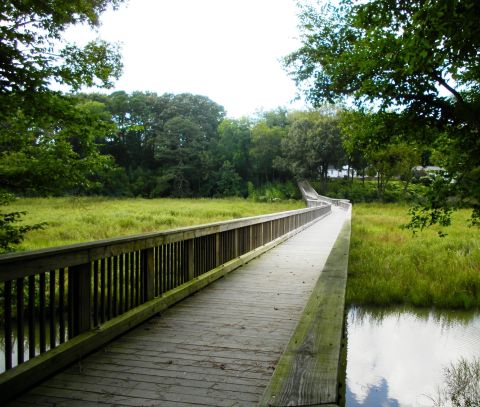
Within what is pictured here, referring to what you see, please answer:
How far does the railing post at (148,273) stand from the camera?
16.0 ft

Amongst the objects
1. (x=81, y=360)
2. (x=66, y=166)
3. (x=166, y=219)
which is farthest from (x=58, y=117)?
(x=166, y=219)

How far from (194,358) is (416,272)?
30.5 ft

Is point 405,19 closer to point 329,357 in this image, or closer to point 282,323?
point 282,323

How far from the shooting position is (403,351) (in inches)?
273

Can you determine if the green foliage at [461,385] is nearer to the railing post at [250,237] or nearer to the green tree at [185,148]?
the railing post at [250,237]

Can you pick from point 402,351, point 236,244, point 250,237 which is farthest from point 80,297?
point 250,237

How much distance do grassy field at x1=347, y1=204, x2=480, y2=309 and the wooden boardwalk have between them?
3.96 metres

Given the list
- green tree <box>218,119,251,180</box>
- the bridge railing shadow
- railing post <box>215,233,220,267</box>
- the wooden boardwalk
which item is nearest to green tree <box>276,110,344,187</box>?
green tree <box>218,119,251,180</box>

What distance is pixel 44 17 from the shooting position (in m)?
6.65

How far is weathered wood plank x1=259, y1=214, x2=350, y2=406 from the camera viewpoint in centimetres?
176

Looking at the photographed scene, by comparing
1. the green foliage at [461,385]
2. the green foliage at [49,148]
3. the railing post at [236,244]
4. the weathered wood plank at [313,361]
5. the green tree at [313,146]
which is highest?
the green tree at [313,146]

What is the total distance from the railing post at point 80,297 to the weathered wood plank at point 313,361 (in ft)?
6.56

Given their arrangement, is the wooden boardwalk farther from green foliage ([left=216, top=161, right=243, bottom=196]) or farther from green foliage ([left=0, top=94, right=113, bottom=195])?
green foliage ([left=216, top=161, right=243, bottom=196])

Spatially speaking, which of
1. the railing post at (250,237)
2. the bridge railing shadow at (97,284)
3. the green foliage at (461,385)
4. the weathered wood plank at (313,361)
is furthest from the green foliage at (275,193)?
the weathered wood plank at (313,361)
